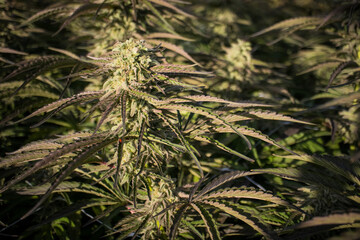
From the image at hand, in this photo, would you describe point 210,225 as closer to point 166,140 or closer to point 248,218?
point 248,218

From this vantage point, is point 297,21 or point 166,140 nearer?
point 166,140

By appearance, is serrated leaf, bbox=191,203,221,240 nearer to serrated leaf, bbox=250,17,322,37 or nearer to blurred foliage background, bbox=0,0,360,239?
blurred foliage background, bbox=0,0,360,239

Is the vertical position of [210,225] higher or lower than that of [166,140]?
lower

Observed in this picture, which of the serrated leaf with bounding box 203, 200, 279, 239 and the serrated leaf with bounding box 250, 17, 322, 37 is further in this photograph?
the serrated leaf with bounding box 250, 17, 322, 37

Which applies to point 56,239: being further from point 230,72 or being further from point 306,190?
point 230,72

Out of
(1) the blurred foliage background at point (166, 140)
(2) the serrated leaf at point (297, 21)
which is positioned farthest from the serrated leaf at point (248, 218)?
(2) the serrated leaf at point (297, 21)

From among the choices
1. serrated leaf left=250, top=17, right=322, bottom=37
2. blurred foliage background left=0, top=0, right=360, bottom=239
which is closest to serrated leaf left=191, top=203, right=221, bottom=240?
blurred foliage background left=0, top=0, right=360, bottom=239

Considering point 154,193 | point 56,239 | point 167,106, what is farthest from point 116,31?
point 56,239

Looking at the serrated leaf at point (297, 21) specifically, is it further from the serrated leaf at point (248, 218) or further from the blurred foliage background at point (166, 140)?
the serrated leaf at point (248, 218)

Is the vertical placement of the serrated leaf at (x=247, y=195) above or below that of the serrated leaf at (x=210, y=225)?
above

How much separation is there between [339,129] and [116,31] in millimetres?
1312

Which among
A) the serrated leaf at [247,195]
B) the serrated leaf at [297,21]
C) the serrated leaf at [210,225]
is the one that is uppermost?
the serrated leaf at [297,21]

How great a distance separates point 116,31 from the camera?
1263mm

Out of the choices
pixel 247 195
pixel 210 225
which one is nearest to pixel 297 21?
pixel 247 195
